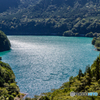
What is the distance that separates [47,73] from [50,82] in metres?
9.76

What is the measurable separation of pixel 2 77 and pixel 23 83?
11.2 metres

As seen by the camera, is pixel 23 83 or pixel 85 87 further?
pixel 23 83

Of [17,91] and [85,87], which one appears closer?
[85,87]

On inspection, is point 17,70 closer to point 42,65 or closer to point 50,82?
point 42,65

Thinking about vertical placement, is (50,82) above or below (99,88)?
below

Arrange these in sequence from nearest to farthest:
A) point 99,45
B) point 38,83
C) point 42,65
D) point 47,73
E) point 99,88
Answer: point 99,88 < point 38,83 < point 47,73 < point 42,65 < point 99,45

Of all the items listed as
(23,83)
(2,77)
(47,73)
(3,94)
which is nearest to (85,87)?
(3,94)

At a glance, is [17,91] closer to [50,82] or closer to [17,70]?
[50,82]

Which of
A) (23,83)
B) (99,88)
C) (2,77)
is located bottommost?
(23,83)

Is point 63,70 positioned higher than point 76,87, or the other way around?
point 76,87

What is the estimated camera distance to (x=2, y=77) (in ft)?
154

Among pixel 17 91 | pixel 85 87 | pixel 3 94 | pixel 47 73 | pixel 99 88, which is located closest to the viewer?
pixel 99 88

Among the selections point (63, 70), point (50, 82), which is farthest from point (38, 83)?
point (63, 70)

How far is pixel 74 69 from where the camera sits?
7038cm
